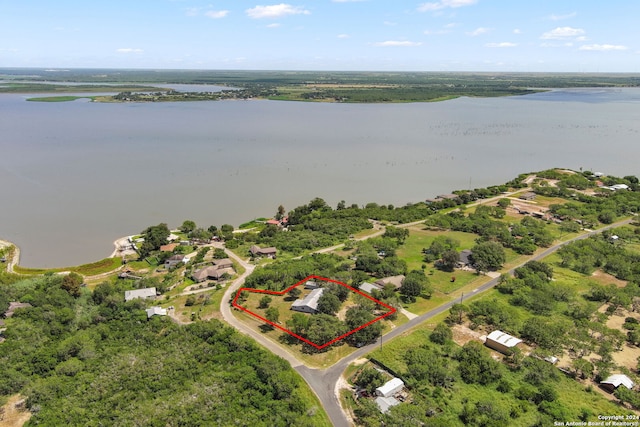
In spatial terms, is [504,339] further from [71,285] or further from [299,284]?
[71,285]

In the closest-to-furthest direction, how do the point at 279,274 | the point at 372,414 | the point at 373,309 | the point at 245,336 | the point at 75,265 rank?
the point at 372,414
the point at 245,336
the point at 373,309
the point at 279,274
the point at 75,265

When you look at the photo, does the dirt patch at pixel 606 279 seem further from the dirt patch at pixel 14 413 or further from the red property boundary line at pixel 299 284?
the dirt patch at pixel 14 413

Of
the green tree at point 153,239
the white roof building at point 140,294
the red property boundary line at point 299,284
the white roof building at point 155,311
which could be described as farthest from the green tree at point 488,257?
the green tree at point 153,239

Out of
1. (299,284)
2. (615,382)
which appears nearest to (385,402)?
(615,382)

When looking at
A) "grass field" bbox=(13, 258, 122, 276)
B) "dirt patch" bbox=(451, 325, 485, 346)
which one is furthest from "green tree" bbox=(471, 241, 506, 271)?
"grass field" bbox=(13, 258, 122, 276)

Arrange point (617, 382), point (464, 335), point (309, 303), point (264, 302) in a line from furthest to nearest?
1. point (264, 302)
2. point (309, 303)
3. point (464, 335)
4. point (617, 382)

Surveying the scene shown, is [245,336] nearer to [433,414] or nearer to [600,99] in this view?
[433,414]

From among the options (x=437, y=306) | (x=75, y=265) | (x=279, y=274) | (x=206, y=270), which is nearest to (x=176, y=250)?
(x=206, y=270)
